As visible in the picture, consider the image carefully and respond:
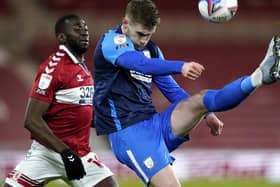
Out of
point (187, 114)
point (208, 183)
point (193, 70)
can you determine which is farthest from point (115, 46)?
point (208, 183)

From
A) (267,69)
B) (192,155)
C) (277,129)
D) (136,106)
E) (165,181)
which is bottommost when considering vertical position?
(277,129)

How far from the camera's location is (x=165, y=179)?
6285 mm

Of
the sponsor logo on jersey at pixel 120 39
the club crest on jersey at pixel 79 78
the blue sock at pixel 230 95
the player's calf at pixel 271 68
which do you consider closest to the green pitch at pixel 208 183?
the club crest on jersey at pixel 79 78

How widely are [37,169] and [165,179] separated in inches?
46.9

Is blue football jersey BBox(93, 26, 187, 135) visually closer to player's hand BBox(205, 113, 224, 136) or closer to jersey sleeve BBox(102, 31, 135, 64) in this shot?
jersey sleeve BBox(102, 31, 135, 64)

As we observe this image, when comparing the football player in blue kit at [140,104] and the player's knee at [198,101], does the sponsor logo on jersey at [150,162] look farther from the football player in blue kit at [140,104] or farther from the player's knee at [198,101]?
the player's knee at [198,101]

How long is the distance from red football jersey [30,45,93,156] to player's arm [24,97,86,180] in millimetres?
100

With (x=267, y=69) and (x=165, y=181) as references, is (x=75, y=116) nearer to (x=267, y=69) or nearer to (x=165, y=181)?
(x=165, y=181)

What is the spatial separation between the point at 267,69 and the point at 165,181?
1234 millimetres

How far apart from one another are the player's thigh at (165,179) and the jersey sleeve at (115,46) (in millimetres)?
924

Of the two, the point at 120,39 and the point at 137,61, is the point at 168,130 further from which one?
the point at 120,39

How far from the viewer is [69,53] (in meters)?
7.03

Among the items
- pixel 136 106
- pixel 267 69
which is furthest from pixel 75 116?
pixel 267 69

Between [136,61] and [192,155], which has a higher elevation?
[136,61]
